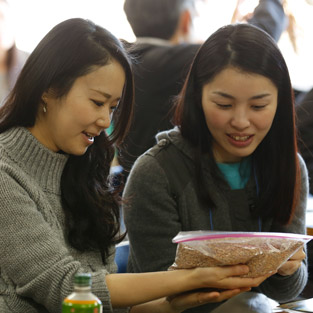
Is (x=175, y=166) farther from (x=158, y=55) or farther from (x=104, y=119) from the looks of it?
(x=158, y=55)

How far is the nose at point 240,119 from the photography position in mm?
1700

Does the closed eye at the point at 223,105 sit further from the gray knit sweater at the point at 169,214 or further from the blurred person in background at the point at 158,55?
the blurred person in background at the point at 158,55

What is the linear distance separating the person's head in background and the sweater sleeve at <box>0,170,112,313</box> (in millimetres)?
1451

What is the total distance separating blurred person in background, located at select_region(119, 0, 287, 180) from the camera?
2.50 metres

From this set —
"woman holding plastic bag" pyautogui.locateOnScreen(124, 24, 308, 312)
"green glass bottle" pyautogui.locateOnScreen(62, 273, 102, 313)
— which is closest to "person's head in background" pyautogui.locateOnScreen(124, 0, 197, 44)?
"woman holding plastic bag" pyautogui.locateOnScreen(124, 24, 308, 312)

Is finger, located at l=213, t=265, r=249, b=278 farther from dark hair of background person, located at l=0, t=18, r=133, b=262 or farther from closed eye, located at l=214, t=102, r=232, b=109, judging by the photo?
closed eye, located at l=214, t=102, r=232, b=109

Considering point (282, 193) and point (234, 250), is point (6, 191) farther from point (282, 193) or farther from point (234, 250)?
point (282, 193)

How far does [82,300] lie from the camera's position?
921 mm

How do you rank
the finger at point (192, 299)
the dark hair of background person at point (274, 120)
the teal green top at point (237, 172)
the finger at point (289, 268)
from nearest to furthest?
the finger at point (192, 299)
the finger at point (289, 268)
the dark hair of background person at point (274, 120)
the teal green top at point (237, 172)

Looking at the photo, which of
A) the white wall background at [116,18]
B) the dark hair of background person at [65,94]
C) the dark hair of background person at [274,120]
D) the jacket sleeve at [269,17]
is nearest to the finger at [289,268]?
the dark hair of background person at [274,120]

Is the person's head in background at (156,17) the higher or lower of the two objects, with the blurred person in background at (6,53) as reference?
higher

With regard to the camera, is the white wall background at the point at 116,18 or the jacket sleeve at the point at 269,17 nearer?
the jacket sleeve at the point at 269,17

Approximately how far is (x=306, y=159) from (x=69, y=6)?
172 centimetres

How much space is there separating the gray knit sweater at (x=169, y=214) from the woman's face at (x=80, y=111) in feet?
1.26
